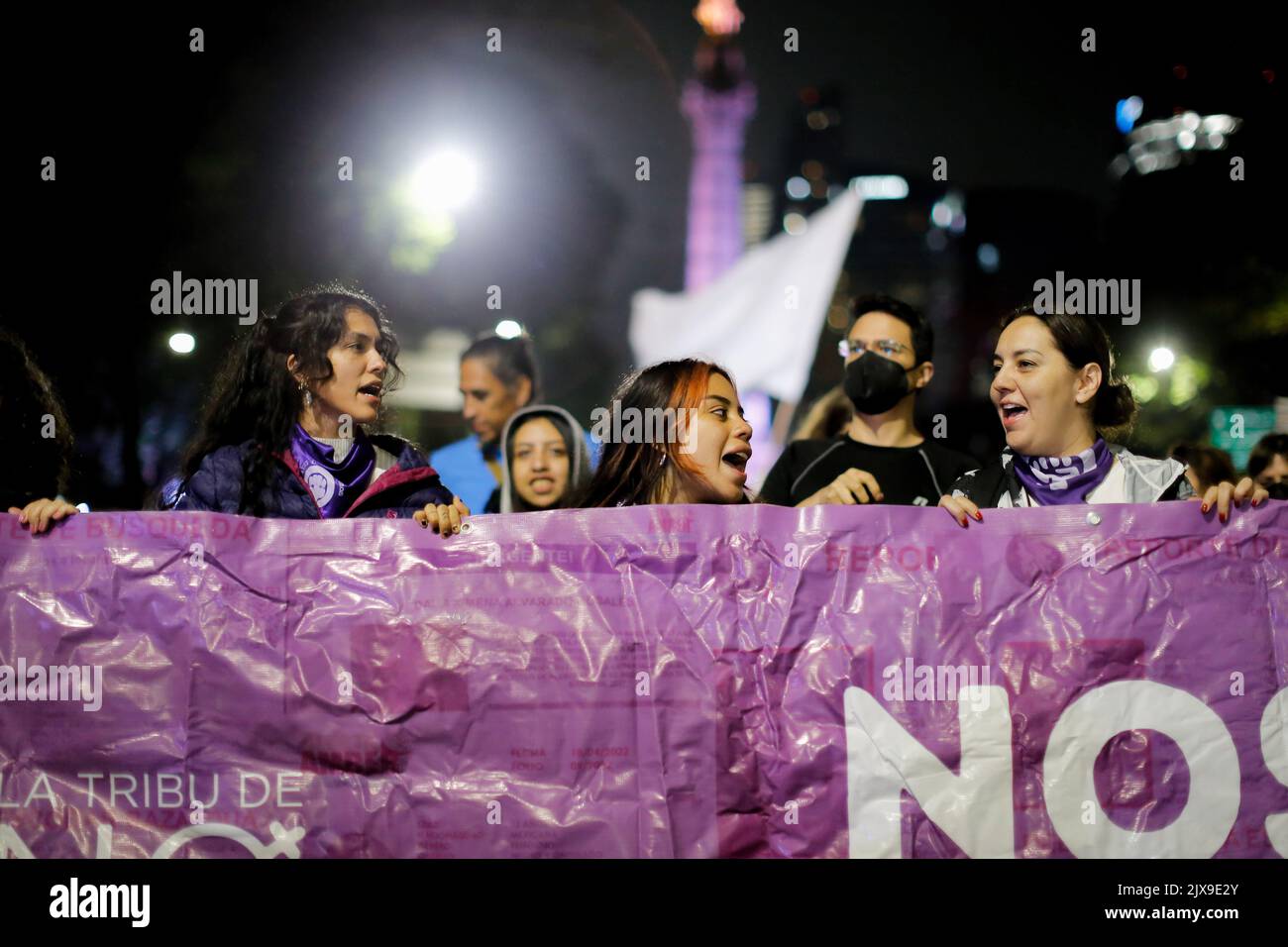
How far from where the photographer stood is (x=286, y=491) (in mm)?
3996

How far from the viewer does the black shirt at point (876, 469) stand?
4.65 meters

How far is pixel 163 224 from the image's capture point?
12297 millimetres

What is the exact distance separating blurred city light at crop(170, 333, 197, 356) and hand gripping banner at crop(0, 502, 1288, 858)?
11582 mm

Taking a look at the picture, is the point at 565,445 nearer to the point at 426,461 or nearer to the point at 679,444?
the point at 426,461

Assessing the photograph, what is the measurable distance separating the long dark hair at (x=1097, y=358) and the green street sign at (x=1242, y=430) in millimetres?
2429

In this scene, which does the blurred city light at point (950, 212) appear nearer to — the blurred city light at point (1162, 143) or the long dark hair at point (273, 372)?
the blurred city light at point (1162, 143)

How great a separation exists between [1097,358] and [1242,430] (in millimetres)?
5526

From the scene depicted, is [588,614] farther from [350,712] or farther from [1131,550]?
[1131,550]

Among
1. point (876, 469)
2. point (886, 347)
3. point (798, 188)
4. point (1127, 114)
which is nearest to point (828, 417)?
point (886, 347)

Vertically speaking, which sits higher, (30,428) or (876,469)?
(30,428)

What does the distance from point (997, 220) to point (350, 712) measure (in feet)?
286

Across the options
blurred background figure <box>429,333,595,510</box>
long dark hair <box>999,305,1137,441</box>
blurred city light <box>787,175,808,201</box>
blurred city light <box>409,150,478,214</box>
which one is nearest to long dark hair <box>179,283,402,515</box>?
long dark hair <box>999,305,1137,441</box>

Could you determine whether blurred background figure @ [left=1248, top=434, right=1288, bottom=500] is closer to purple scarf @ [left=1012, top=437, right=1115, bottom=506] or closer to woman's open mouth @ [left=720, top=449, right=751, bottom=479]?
purple scarf @ [left=1012, top=437, right=1115, bottom=506]

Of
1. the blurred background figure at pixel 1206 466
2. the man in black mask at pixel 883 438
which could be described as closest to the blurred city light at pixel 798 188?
the blurred background figure at pixel 1206 466
